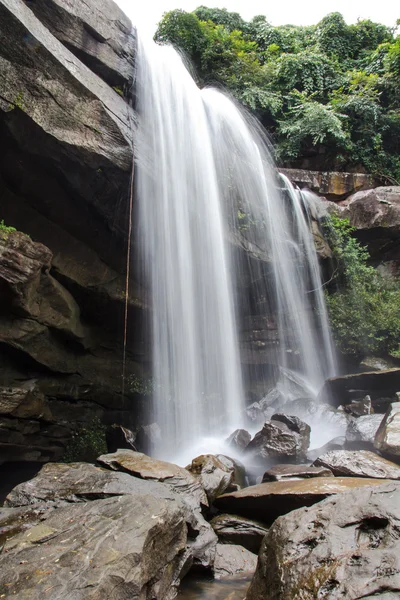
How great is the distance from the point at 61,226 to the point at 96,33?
19.4 ft

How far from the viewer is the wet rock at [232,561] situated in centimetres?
369

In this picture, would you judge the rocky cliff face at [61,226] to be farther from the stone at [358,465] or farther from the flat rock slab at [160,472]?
the stone at [358,465]

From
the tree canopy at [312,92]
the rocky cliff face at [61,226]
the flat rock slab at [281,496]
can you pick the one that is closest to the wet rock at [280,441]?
the flat rock slab at [281,496]

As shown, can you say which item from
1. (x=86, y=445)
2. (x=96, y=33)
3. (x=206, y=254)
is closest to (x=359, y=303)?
(x=206, y=254)

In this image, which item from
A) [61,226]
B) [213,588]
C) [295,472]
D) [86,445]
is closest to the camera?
[213,588]

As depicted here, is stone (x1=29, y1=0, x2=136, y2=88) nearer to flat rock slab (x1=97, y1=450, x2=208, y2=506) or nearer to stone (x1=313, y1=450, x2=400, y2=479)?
flat rock slab (x1=97, y1=450, x2=208, y2=506)

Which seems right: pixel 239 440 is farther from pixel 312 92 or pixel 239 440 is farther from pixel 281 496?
pixel 312 92

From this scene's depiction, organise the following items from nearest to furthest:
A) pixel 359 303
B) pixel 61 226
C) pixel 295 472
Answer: pixel 295 472 < pixel 61 226 < pixel 359 303

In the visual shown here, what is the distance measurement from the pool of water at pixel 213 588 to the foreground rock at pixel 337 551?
1.53 ft

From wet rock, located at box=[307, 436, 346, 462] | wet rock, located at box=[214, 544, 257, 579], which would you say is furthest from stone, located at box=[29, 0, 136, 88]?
wet rock, located at box=[214, 544, 257, 579]

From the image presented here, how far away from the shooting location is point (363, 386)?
412 inches

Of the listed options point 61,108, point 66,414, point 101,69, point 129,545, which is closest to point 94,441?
point 66,414

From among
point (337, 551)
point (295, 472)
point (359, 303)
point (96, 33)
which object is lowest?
point (295, 472)

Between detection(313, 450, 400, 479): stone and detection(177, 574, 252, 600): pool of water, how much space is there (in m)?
2.60
